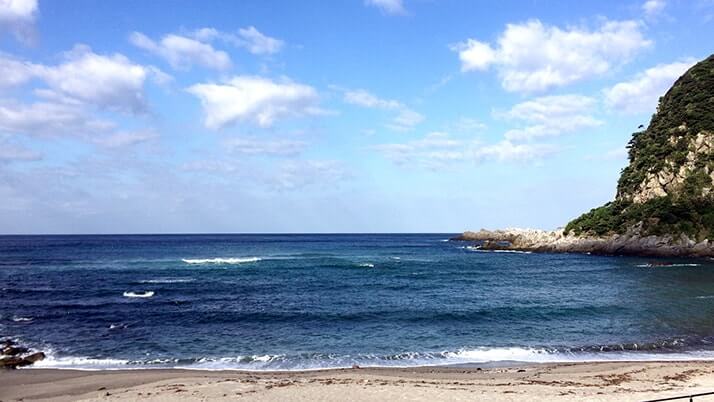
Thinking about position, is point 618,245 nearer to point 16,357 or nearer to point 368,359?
point 368,359

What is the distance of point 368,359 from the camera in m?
22.5

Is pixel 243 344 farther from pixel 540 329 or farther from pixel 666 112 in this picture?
pixel 666 112

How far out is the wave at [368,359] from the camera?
21.5 m

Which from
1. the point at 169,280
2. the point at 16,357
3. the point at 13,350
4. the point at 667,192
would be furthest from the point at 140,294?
the point at 667,192

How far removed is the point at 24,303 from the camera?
3847cm

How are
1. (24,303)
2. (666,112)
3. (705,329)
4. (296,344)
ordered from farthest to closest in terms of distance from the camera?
(666,112)
(24,303)
(705,329)
(296,344)

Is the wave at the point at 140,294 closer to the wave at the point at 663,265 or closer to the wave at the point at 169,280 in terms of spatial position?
the wave at the point at 169,280

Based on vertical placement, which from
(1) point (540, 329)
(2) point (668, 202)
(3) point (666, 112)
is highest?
(3) point (666, 112)

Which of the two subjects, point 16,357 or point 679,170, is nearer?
point 16,357

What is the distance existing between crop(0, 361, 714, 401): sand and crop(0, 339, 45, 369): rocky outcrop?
0.99 m

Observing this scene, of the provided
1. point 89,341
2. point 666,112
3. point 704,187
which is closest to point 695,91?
point 666,112

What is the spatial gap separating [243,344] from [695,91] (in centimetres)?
9479

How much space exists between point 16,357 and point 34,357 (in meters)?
0.75

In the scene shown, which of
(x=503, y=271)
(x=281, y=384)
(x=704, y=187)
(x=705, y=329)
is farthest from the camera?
(x=704, y=187)
